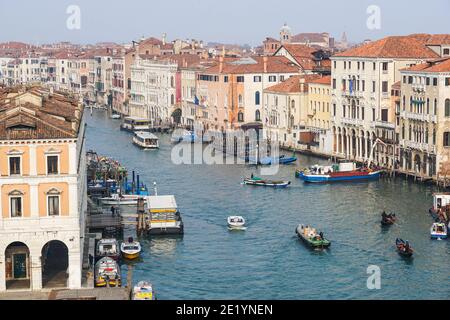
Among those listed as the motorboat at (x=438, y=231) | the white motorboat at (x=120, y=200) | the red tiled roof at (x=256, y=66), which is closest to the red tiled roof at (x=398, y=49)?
the red tiled roof at (x=256, y=66)

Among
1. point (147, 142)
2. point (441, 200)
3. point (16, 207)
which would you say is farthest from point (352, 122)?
point (16, 207)

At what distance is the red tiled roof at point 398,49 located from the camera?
101ft

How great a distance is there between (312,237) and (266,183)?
821 cm

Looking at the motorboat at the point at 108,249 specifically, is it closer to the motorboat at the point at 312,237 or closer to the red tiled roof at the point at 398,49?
the motorboat at the point at 312,237

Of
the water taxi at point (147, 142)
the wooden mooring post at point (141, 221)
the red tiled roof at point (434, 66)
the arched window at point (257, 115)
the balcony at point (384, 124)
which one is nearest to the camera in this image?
the wooden mooring post at point (141, 221)

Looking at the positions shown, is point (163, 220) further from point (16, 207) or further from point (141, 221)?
point (16, 207)

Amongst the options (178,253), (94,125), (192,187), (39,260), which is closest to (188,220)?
(178,253)

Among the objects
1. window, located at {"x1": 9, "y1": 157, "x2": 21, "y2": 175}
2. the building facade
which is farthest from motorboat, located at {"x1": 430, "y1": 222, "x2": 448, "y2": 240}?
window, located at {"x1": 9, "y1": 157, "x2": 21, "y2": 175}

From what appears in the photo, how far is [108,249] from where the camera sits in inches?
696

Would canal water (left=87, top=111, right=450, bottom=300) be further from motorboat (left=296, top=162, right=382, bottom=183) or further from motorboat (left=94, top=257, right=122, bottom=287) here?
motorboat (left=94, top=257, right=122, bottom=287)

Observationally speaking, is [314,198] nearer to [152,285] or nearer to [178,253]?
[178,253]

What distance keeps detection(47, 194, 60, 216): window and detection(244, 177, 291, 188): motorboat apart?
1317cm

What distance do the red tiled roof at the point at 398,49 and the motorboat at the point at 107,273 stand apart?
1709 centimetres
